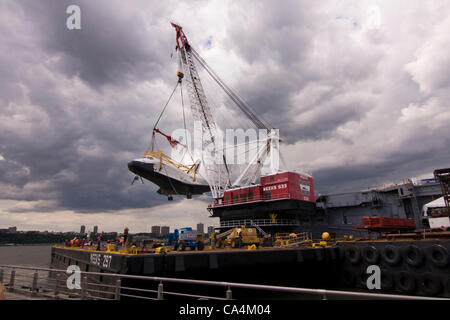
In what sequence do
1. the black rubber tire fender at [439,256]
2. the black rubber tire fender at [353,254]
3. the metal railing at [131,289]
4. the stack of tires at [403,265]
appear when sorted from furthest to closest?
1. the black rubber tire fender at [353,254]
2. the stack of tires at [403,265]
3. the black rubber tire fender at [439,256]
4. the metal railing at [131,289]

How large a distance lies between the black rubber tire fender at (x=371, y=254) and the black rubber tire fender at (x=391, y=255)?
25.0 inches

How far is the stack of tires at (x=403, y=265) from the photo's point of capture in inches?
859

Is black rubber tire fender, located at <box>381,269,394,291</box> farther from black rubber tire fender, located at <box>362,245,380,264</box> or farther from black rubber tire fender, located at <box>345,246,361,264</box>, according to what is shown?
black rubber tire fender, located at <box>345,246,361,264</box>

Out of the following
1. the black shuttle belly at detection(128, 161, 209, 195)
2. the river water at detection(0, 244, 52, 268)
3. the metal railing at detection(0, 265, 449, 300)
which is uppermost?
the black shuttle belly at detection(128, 161, 209, 195)

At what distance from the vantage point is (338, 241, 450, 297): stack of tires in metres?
21.8

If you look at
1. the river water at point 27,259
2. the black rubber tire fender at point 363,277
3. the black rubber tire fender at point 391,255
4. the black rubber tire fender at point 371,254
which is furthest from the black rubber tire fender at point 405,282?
the river water at point 27,259

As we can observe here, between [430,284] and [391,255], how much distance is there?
11.4ft

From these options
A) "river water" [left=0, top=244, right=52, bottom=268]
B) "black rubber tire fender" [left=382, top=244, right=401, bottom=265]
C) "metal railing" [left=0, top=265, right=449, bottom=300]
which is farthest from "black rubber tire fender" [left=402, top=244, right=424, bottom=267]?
"river water" [left=0, top=244, right=52, bottom=268]

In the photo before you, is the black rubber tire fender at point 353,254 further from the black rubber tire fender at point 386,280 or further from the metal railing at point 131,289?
the metal railing at point 131,289

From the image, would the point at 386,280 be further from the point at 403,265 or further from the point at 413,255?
the point at 413,255

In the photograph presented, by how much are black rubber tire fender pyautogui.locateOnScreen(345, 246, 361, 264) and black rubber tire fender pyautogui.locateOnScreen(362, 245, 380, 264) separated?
0.62 m
